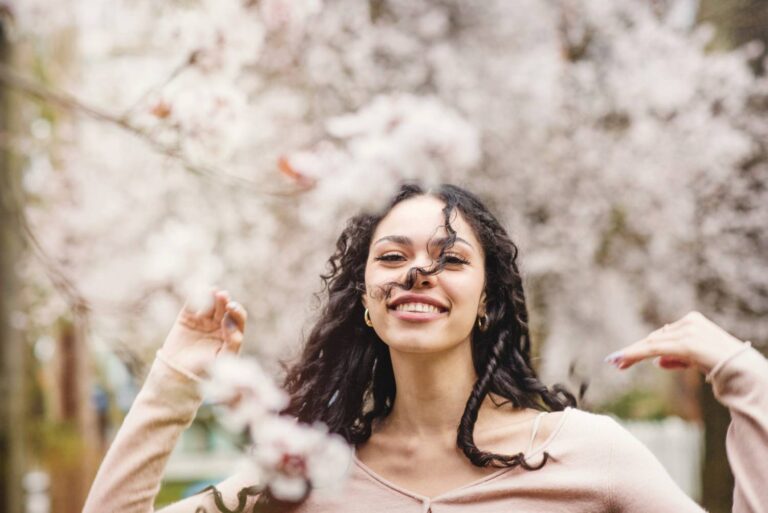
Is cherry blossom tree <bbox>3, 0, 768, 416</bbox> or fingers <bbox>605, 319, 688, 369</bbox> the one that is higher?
cherry blossom tree <bbox>3, 0, 768, 416</bbox>

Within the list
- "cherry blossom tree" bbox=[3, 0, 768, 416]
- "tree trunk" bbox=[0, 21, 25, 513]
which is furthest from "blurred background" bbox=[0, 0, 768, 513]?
"tree trunk" bbox=[0, 21, 25, 513]

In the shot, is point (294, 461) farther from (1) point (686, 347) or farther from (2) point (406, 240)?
(1) point (686, 347)

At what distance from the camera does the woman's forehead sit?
6.20 feet

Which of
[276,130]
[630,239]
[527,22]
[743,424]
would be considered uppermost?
[527,22]

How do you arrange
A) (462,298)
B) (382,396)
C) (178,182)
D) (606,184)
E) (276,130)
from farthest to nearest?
1. (178,182)
2. (276,130)
3. (606,184)
4. (382,396)
5. (462,298)

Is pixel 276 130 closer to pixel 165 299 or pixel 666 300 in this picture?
pixel 165 299

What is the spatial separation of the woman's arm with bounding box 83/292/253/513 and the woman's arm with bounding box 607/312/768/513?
2.49 feet

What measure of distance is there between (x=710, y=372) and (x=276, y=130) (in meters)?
5.69

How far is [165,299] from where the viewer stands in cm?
669

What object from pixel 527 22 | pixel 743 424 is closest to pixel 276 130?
pixel 527 22

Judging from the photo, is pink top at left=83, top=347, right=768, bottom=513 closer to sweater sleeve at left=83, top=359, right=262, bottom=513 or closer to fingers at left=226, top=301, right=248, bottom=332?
sweater sleeve at left=83, top=359, right=262, bottom=513

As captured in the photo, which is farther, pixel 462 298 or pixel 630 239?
pixel 630 239

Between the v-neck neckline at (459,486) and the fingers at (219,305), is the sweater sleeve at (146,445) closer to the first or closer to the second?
the fingers at (219,305)

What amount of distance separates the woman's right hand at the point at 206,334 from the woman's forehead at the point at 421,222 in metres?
0.33
